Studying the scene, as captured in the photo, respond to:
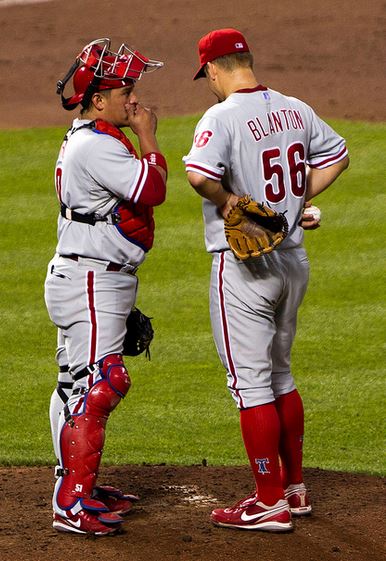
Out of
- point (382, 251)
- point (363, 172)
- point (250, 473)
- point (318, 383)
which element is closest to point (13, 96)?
point (363, 172)

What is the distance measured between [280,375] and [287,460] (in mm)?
361

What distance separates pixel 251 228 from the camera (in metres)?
4.30

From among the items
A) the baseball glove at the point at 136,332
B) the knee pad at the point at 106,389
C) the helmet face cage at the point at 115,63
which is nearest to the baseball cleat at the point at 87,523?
the knee pad at the point at 106,389

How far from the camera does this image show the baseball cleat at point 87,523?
14.6ft

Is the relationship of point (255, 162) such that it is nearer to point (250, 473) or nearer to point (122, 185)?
point (122, 185)

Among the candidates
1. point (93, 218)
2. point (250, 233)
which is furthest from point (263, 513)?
point (93, 218)

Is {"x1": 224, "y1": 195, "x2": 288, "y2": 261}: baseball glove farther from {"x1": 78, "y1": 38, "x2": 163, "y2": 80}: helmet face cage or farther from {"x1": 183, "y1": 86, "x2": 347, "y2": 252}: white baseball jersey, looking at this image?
{"x1": 78, "y1": 38, "x2": 163, "y2": 80}: helmet face cage

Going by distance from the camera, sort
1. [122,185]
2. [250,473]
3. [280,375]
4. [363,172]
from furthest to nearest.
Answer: [363,172], [250,473], [280,375], [122,185]

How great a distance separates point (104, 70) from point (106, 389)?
4.11 feet

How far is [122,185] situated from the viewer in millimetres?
4398

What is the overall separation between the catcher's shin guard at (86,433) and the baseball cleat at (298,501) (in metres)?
0.81

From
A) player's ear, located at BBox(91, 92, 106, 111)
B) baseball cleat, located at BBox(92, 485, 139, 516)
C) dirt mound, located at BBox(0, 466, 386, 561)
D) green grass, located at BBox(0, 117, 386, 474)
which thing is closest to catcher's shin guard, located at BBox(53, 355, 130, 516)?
dirt mound, located at BBox(0, 466, 386, 561)

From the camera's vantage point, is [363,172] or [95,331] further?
[363,172]

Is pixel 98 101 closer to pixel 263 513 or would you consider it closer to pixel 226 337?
pixel 226 337
